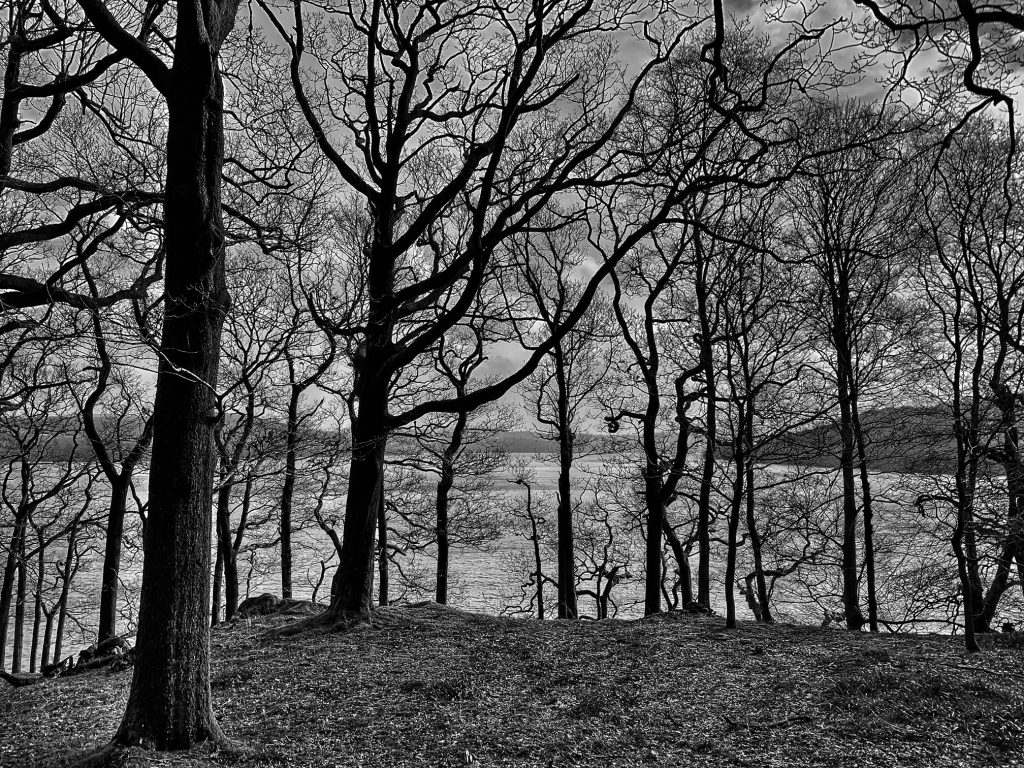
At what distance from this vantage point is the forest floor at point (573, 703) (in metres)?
4.35

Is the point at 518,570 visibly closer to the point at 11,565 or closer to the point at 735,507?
the point at 11,565

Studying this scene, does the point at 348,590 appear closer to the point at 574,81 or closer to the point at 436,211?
the point at 436,211

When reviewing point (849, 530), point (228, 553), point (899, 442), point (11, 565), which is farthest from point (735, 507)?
point (11, 565)

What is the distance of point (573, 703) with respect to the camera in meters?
5.39

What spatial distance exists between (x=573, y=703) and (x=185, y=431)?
389 cm

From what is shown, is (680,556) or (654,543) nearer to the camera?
(654,543)

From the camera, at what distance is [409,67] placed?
8883 millimetres

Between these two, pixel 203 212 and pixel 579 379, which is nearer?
→ pixel 203 212

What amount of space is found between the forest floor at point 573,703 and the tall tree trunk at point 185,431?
392 millimetres

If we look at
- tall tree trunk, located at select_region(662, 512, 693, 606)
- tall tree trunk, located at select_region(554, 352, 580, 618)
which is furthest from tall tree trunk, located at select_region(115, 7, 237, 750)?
tall tree trunk, located at select_region(662, 512, 693, 606)

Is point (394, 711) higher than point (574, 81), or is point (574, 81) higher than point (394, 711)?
point (574, 81)

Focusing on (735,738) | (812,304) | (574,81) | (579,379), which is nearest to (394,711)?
(735,738)

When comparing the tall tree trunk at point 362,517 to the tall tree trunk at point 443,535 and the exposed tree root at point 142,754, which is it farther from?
the tall tree trunk at point 443,535

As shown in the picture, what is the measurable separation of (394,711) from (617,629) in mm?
4449
